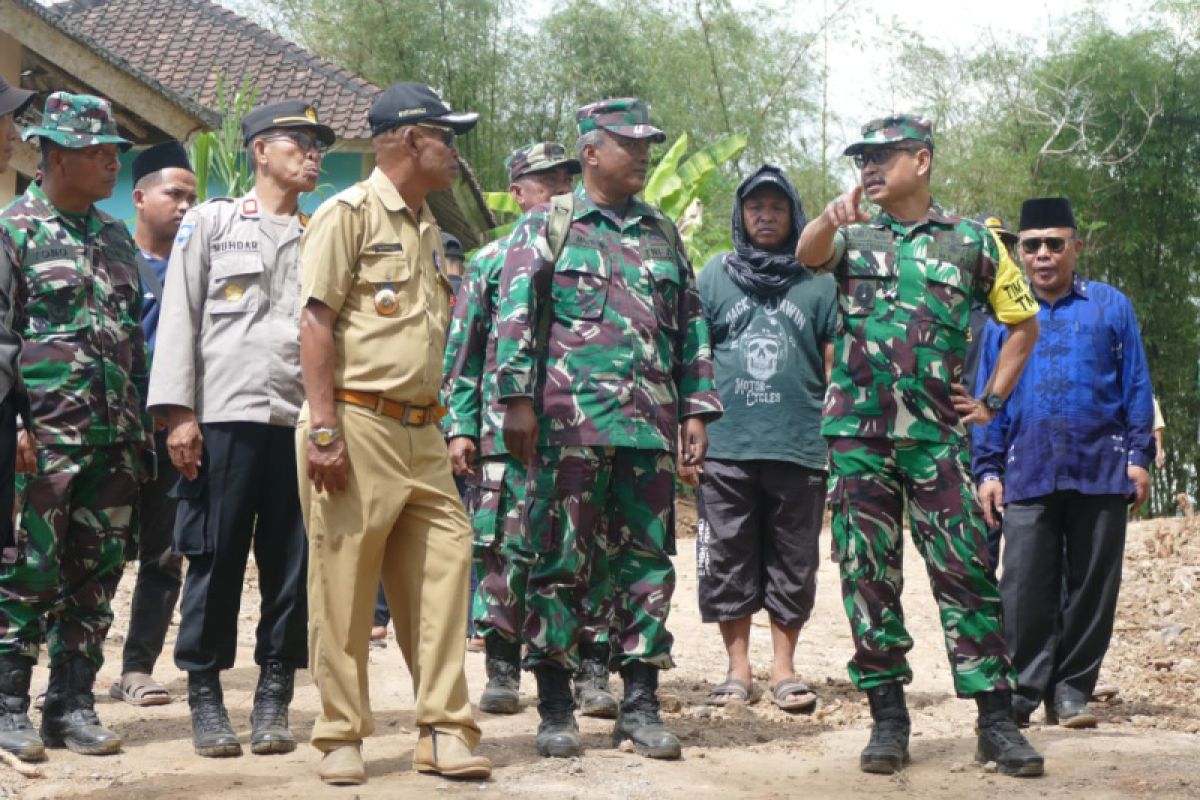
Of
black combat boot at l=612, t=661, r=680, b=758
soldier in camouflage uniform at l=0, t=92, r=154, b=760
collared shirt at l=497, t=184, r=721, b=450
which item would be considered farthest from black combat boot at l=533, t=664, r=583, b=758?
soldier in camouflage uniform at l=0, t=92, r=154, b=760

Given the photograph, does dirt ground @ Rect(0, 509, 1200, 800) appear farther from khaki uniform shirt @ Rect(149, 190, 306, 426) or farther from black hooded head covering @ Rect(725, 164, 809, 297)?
black hooded head covering @ Rect(725, 164, 809, 297)

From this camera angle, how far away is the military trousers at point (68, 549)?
561 cm

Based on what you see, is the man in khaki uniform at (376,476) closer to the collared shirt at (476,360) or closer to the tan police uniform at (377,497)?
the tan police uniform at (377,497)

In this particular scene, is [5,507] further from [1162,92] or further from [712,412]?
[1162,92]

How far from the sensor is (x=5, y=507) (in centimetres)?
456

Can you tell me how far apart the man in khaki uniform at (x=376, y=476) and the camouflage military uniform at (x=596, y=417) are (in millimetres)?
458

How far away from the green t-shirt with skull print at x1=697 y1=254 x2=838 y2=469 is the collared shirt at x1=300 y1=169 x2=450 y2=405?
7.20ft

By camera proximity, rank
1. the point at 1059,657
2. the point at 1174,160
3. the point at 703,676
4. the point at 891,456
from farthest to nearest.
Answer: the point at 1174,160 → the point at 703,676 → the point at 1059,657 → the point at 891,456

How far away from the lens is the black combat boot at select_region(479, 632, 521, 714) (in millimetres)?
6781

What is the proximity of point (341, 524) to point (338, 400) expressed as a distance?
42 centimetres

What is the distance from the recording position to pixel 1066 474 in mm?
6750

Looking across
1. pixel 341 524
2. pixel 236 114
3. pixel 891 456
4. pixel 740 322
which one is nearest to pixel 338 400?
pixel 341 524

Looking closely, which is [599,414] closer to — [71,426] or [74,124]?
[71,426]

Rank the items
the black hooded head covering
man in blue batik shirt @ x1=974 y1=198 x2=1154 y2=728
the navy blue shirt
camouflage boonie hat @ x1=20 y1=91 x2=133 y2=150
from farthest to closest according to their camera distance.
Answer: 1. the black hooded head covering
2. the navy blue shirt
3. man in blue batik shirt @ x1=974 y1=198 x2=1154 y2=728
4. camouflage boonie hat @ x1=20 y1=91 x2=133 y2=150
